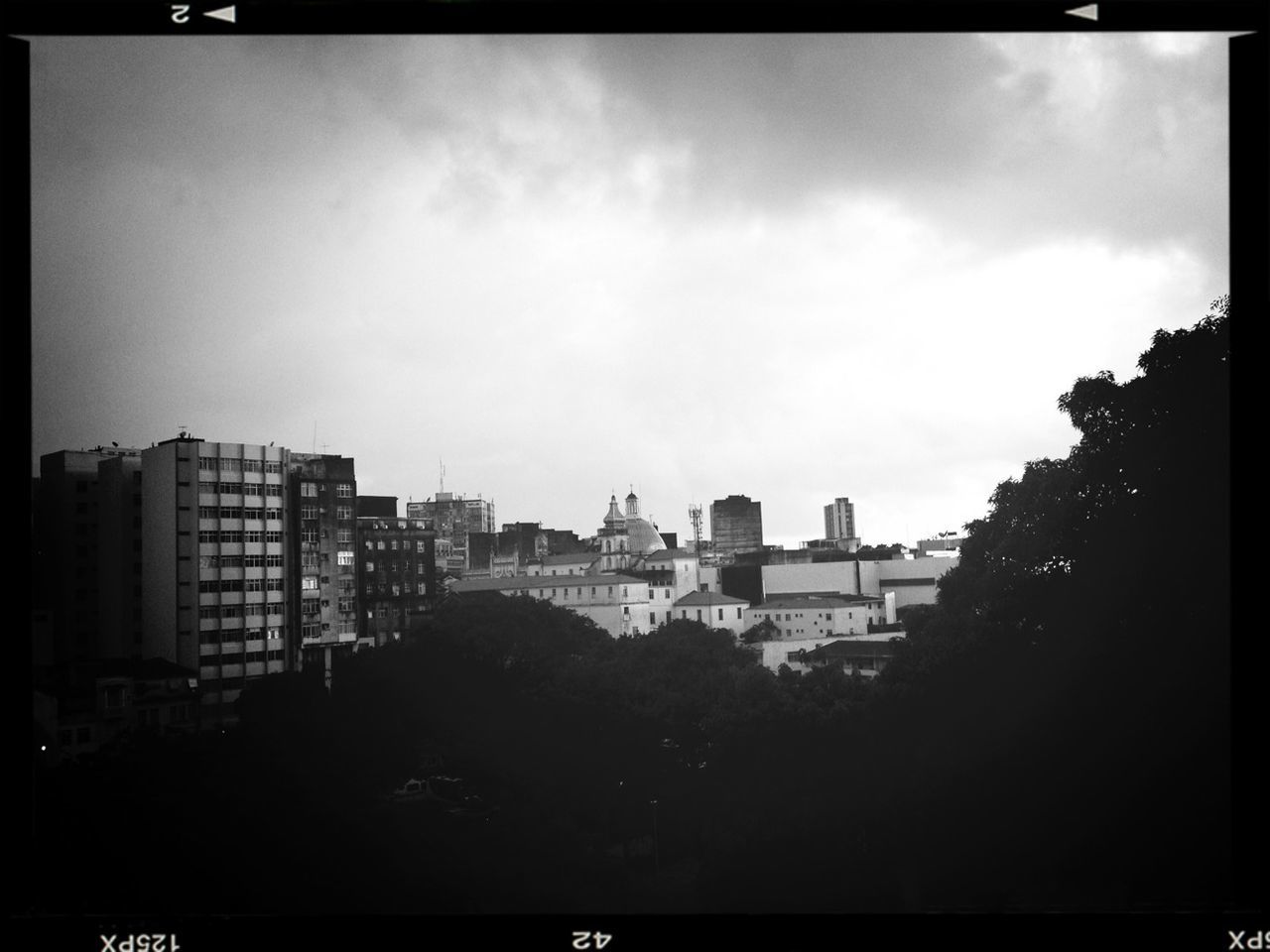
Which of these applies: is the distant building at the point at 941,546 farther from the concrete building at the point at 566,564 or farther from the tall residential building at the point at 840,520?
the concrete building at the point at 566,564

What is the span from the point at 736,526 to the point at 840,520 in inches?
20.2

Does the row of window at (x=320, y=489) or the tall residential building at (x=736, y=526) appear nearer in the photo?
the row of window at (x=320, y=489)

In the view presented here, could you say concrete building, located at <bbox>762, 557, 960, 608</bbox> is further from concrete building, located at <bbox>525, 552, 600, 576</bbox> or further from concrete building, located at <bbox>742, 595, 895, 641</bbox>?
concrete building, located at <bbox>525, 552, 600, 576</bbox>

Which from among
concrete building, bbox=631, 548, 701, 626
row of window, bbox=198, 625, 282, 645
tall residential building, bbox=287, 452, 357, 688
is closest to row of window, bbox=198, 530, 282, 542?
tall residential building, bbox=287, 452, 357, 688

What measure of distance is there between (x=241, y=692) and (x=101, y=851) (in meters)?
0.72

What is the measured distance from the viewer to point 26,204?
2.36 m

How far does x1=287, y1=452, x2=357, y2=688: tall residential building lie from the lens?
11.9ft

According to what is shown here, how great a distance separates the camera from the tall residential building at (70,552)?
9.87 feet

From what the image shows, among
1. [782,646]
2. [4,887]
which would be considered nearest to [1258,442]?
[782,646]

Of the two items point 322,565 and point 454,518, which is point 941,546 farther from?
point 322,565

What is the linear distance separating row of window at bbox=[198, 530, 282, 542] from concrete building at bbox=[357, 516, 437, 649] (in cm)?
37

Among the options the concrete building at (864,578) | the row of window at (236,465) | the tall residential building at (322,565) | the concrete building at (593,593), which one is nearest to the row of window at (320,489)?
the tall residential building at (322,565)

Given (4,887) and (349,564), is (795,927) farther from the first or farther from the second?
(349,564)

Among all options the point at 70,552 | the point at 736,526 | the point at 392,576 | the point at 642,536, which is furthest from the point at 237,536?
the point at 736,526
